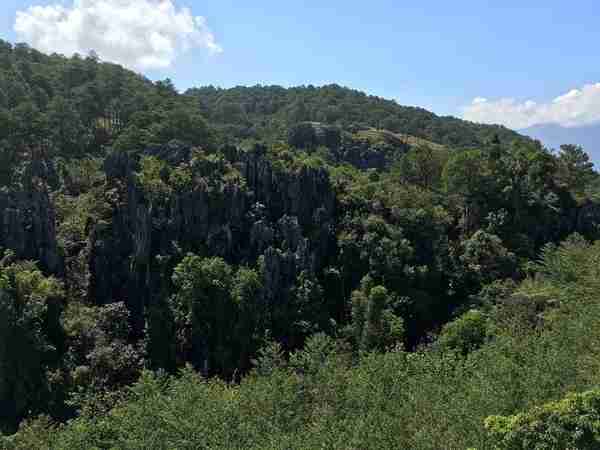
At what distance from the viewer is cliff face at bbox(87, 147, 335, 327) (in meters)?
52.2

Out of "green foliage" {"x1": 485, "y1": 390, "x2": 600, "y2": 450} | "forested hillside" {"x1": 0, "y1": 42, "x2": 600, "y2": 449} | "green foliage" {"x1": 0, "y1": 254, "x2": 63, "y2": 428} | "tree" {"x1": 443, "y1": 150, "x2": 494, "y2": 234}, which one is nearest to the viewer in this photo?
"green foliage" {"x1": 485, "y1": 390, "x2": 600, "y2": 450}

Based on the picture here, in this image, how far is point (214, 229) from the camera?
55156mm

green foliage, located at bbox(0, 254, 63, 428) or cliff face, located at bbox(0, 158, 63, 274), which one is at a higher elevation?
cliff face, located at bbox(0, 158, 63, 274)

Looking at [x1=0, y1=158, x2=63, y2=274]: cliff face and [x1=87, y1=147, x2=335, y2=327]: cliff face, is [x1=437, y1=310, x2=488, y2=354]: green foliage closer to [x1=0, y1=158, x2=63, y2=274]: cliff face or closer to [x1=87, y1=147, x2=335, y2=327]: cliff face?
[x1=87, y1=147, x2=335, y2=327]: cliff face

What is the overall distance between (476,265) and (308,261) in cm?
1887

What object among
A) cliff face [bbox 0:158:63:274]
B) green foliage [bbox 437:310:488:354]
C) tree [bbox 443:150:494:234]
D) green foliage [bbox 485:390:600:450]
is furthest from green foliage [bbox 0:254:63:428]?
tree [bbox 443:150:494:234]

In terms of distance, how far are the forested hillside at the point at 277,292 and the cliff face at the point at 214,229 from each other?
215mm

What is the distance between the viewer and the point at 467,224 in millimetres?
65562

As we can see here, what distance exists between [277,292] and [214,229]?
9.37 meters

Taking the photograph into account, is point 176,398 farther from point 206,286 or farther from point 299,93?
point 299,93

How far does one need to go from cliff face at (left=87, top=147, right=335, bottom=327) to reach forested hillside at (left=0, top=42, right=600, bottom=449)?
0.71 ft

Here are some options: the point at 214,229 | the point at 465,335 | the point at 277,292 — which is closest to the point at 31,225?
the point at 214,229

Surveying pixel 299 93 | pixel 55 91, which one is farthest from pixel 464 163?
pixel 299 93

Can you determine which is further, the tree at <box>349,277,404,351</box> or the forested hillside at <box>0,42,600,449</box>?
the tree at <box>349,277,404,351</box>
